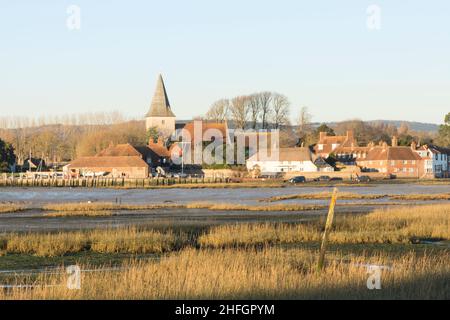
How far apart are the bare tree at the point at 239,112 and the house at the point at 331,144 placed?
709 inches

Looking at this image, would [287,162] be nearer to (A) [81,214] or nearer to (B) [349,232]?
(A) [81,214]

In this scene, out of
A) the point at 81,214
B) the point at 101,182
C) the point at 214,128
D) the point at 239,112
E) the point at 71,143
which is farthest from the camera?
the point at 71,143

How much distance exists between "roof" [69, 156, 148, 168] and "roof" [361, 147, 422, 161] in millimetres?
44935

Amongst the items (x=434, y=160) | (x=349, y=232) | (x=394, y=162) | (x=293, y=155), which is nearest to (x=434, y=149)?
(x=434, y=160)

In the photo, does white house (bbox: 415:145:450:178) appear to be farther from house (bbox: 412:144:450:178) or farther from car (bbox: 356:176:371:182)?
car (bbox: 356:176:371:182)

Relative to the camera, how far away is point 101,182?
420ft

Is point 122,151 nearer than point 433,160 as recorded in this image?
Yes

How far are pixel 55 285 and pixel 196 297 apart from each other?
3.48 m

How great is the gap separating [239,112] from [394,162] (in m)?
42.8

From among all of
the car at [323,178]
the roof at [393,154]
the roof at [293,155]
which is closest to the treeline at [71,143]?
the roof at [293,155]

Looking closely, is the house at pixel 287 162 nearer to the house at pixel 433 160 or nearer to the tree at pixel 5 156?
the house at pixel 433 160

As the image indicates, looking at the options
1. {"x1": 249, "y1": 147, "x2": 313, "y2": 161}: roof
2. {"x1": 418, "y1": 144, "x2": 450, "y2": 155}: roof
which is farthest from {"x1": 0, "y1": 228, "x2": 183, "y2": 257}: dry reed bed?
{"x1": 418, "y1": 144, "x2": 450, "y2": 155}: roof

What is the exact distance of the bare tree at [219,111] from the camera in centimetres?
17725

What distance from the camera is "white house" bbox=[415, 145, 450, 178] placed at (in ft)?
487
